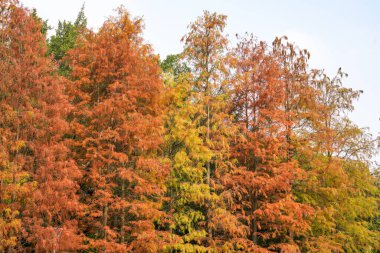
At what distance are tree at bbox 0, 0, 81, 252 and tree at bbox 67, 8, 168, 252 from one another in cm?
123

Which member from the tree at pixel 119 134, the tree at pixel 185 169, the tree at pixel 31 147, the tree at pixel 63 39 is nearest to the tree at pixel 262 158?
the tree at pixel 185 169

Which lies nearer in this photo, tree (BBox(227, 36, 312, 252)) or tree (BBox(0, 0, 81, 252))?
tree (BBox(0, 0, 81, 252))

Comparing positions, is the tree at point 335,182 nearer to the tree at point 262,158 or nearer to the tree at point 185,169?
the tree at point 262,158

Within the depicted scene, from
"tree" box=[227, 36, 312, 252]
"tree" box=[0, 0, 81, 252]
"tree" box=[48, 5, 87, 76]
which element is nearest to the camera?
"tree" box=[0, 0, 81, 252]

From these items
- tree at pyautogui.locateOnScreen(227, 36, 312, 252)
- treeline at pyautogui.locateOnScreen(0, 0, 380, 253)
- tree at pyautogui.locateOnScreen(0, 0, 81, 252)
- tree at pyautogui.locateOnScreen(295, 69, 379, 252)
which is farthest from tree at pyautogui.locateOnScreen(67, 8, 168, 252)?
tree at pyautogui.locateOnScreen(295, 69, 379, 252)

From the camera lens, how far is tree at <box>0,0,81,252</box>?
13.4 m

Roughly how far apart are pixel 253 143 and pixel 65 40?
77.9ft

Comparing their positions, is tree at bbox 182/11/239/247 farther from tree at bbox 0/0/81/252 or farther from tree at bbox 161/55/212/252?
tree at bbox 0/0/81/252

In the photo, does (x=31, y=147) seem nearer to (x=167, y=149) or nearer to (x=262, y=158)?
(x=167, y=149)

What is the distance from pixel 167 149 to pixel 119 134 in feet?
8.87

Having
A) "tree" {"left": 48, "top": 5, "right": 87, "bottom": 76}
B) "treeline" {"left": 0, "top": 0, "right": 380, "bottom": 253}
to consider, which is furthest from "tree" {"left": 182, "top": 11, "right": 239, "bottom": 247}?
"tree" {"left": 48, "top": 5, "right": 87, "bottom": 76}

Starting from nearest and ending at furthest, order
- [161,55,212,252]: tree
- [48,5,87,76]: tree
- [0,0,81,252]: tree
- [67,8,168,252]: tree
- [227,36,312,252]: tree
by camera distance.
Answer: [0,0,81,252]: tree → [67,8,168,252]: tree → [161,55,212,252]: tree → [227,36,312,252]: tree → [48,5,87,76]: tree

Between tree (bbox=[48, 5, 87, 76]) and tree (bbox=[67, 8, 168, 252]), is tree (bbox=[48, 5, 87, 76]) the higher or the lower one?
the higher one

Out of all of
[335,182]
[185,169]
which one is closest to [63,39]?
[185,169]
